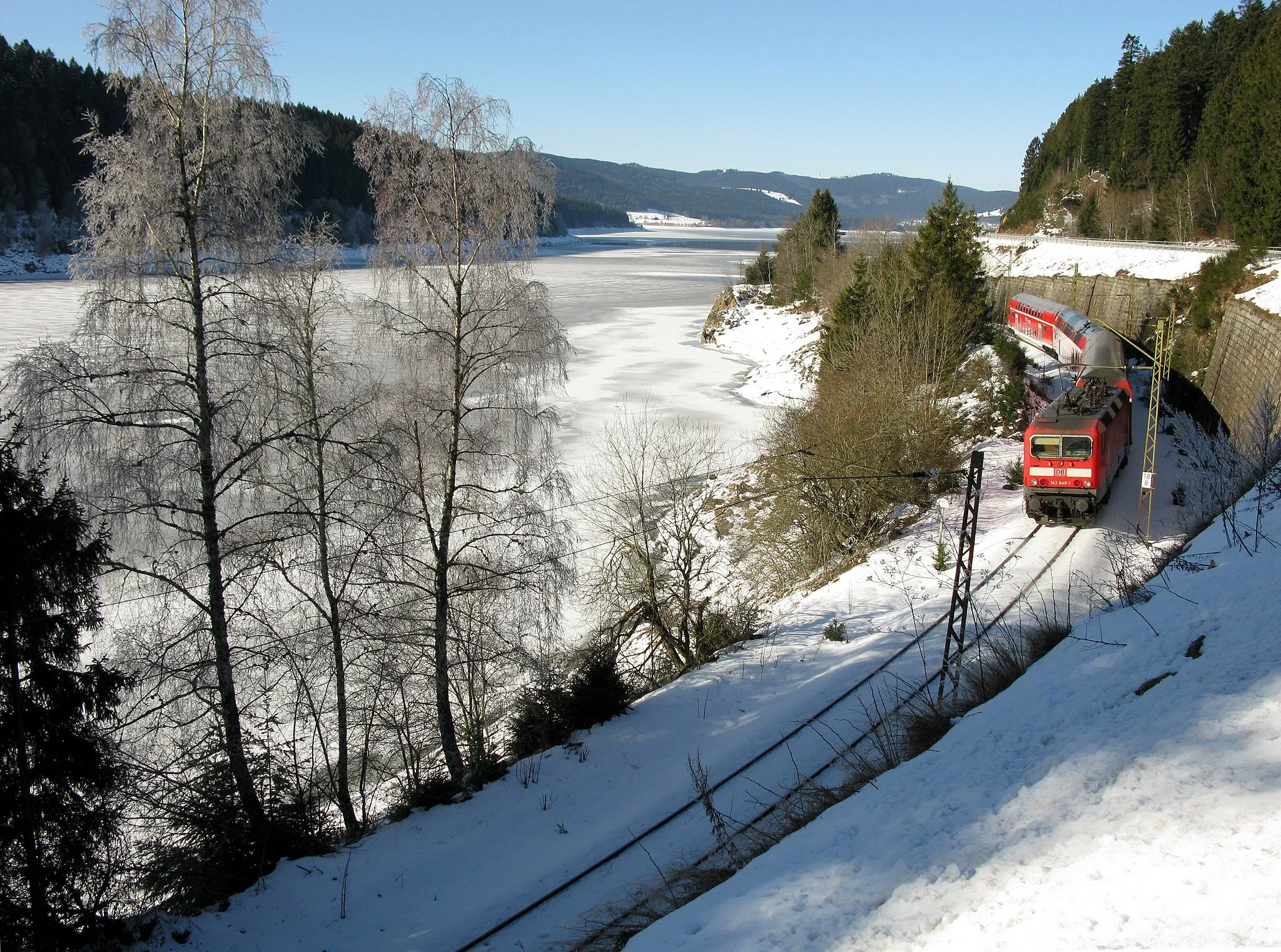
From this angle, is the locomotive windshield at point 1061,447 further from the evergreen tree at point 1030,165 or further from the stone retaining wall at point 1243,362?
the evergreen tree at point 1030,165

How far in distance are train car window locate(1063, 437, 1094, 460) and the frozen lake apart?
13.6 meters

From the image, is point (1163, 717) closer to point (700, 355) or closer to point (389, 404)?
point (389, 404)

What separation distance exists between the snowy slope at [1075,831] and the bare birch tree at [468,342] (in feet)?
18.7

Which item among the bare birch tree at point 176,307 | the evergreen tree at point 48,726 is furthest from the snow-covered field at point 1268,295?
the evergreen tree at point 48,726

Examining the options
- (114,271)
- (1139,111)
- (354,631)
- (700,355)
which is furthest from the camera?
(1139,111)

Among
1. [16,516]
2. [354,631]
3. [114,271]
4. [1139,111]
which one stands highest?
[1139,111]

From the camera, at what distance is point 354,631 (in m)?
11.4

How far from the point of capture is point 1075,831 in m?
4.92

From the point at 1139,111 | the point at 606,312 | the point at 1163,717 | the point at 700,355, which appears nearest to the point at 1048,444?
the point at 1163,717

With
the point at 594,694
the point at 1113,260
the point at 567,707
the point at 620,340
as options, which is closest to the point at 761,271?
the point at 620,340

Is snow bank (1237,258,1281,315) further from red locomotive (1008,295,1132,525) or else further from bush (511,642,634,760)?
bush (511,642,634,760)

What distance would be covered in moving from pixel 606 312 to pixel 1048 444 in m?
50.6

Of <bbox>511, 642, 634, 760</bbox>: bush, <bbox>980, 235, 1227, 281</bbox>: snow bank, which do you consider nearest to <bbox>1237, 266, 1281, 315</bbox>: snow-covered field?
<bbox>980, 235, 1227, 281</bbox>: snow bank

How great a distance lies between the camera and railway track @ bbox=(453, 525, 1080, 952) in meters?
8.40
